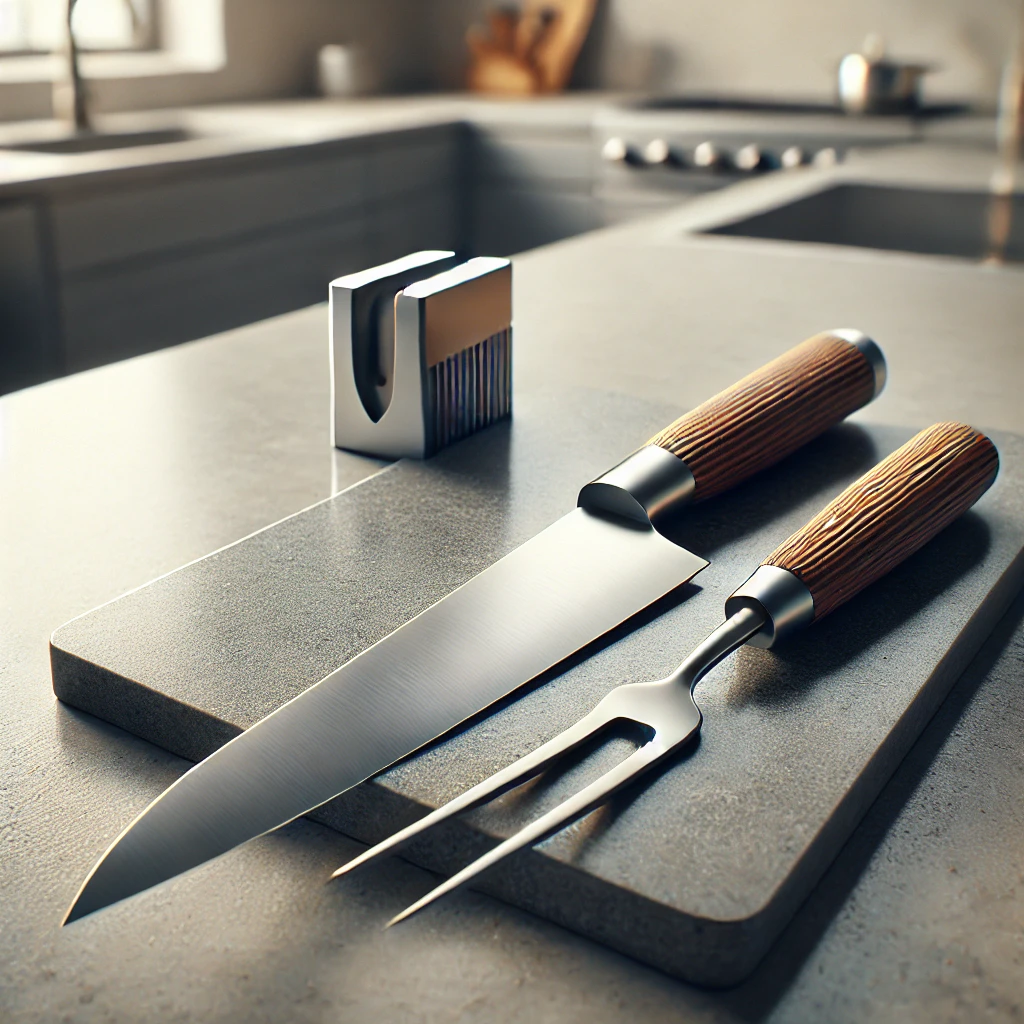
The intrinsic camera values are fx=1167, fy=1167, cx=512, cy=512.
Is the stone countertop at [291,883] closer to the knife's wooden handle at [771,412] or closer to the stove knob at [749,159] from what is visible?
the knife's wooden handle at [771,412]

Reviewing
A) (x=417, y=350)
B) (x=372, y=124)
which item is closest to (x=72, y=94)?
(x=372, y=124)

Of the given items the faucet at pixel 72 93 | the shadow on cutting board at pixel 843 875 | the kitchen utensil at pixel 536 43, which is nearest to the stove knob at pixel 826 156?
the kitchen utensil at pixel 536 43

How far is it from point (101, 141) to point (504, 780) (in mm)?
2445

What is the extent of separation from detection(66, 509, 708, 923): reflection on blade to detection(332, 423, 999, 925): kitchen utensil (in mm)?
34

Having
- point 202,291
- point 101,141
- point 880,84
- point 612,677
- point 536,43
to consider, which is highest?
point 536,43

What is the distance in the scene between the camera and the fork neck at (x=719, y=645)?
400mm

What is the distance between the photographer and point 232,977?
1.06 feet

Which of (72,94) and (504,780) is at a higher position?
(72,94)

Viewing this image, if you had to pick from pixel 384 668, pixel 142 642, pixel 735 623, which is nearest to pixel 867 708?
pixel 735 623

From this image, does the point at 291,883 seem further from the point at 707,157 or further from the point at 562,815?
the point at 707,157

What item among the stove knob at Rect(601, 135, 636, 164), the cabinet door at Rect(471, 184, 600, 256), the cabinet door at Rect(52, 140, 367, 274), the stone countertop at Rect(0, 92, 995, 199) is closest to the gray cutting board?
the cabinet door at Rect(52, 140, 367, 274)

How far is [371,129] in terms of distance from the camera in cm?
235

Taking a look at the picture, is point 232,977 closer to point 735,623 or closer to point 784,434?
point 735,623

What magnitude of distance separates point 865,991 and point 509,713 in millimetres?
143
